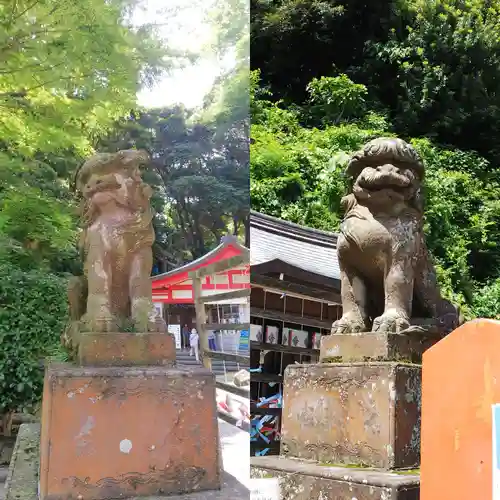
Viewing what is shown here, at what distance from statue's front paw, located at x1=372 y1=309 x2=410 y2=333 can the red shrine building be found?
4.05 m

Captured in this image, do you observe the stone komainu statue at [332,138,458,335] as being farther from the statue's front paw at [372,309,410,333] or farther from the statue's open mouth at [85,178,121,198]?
the statue's open mouth at [85,178,121,198]

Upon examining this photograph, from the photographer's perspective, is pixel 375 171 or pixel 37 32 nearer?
pixel 375 171

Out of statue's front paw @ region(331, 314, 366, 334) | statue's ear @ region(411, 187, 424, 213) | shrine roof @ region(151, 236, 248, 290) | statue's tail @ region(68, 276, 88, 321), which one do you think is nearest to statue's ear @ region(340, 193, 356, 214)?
statue's ear @ region(411, 187, 424, 213)

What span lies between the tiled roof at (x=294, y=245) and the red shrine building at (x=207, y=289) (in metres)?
0.44

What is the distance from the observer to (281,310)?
5527mm

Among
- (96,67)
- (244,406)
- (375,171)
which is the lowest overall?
(244,406)

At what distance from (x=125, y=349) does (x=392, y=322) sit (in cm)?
95

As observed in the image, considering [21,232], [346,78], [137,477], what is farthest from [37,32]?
[346,78]

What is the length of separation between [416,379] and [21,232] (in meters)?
5.10

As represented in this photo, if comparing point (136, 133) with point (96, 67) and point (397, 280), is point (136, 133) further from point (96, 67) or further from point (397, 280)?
point (397, 280)

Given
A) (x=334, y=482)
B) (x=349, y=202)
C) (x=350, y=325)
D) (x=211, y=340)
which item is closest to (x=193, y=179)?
(x=211, y=340)

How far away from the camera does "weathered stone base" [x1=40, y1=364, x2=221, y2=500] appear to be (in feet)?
5.90

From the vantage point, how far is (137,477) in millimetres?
1849

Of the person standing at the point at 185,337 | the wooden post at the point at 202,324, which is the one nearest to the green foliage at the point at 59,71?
the wooden post at the point at 202,324
